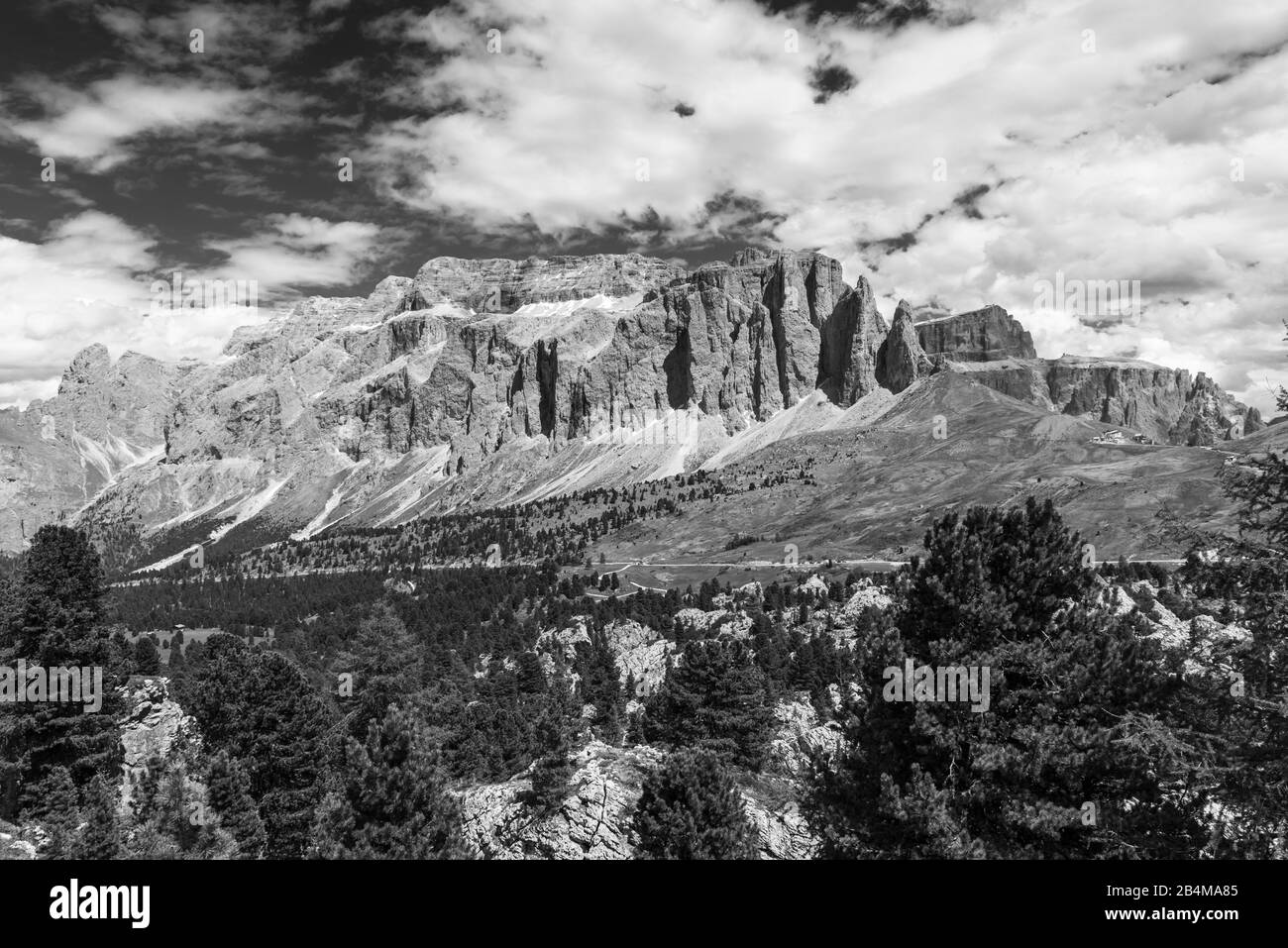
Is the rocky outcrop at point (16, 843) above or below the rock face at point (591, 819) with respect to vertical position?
above

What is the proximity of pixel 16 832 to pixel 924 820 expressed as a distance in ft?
92.4

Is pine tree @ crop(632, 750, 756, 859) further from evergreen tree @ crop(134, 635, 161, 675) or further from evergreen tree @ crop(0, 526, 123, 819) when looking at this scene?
evergreen tree @ crop(134, 635, 161, 675)

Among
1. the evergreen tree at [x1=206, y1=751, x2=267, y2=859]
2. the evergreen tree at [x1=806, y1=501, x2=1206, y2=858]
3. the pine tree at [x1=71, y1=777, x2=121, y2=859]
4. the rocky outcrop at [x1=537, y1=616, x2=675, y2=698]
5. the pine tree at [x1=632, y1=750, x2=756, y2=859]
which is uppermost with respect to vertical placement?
the evergreen tree at [x1=806, y1=501, x2=1206, y2=858]

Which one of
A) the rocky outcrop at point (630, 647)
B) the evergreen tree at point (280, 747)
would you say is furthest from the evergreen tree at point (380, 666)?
the rocky outcrop at point (630, 647)

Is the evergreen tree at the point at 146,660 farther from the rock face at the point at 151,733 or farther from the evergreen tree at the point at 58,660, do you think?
the evergreen tree at the point at 58,660

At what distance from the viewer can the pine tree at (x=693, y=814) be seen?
25.2 metres

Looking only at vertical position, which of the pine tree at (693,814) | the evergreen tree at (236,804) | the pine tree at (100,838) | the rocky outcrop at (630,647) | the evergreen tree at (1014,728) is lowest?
the rocky outcrop at (630,647)

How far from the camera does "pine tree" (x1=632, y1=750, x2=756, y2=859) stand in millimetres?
25172

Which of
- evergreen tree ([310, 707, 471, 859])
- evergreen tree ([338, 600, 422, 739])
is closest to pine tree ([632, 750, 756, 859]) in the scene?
evergreen tree ([310, 707, 471, 859])

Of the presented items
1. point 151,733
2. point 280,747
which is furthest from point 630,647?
point 280,747

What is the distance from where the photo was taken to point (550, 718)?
35469 millimetres
